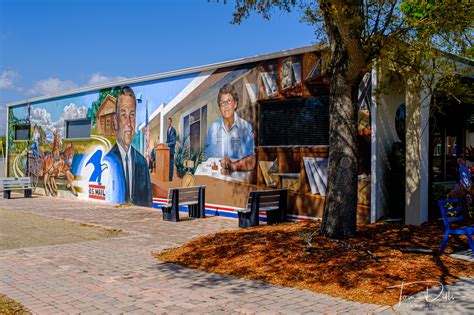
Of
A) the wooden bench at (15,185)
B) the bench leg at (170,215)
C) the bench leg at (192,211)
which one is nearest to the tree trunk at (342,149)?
the bench leg at (170,215)

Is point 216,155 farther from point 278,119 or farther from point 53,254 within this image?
point 53,254

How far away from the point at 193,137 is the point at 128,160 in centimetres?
379

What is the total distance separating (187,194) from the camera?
45.6 feet

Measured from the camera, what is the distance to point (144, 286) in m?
6.50

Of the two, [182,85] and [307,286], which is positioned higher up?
[182,85]

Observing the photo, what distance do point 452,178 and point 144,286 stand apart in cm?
998

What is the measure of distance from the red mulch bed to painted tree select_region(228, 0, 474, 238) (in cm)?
80

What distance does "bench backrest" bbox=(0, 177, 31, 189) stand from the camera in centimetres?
2136

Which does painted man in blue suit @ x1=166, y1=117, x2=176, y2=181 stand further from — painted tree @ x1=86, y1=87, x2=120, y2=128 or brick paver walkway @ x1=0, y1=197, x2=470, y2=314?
brick paver walkway @ x1=0, y1=197, x2=470, y2=314

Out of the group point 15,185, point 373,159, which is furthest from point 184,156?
point 15,185

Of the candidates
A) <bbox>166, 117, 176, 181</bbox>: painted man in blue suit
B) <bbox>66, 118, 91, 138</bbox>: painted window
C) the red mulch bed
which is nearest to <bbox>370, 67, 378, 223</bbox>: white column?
the red mulch bed


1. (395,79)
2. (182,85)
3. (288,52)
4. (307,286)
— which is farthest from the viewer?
(182,85)

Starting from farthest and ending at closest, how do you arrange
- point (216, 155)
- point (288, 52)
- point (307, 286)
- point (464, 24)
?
point (216, 155)
point (288, 52)
point (464, 24)
point (307, 286)

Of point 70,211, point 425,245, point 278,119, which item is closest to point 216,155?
point 278,119
